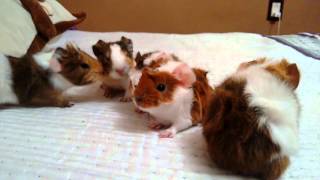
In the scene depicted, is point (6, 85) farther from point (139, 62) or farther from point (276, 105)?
point (276, 105)

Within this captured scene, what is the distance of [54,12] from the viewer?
175cm

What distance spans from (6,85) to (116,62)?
341mm

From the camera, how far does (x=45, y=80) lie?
1.05 m

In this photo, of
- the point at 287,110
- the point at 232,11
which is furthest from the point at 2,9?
the point at 232,11

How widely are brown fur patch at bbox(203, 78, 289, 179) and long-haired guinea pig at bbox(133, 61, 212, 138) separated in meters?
0.16

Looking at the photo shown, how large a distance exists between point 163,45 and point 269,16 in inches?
45.6

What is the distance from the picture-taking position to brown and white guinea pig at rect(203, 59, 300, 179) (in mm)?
640

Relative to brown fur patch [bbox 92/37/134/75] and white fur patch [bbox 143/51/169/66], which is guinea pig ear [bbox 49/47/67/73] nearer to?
brown fur patch [bbox 92/37/134/75]

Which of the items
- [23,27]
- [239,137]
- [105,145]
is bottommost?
[105,145]

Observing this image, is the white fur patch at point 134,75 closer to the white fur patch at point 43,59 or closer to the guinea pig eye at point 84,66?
the guinea pig eye at point 84,66

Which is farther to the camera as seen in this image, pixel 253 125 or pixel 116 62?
pixel 116 62

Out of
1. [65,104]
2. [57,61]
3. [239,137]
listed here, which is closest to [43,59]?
[57,61]

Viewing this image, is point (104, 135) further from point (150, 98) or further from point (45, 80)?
point (45, 80)

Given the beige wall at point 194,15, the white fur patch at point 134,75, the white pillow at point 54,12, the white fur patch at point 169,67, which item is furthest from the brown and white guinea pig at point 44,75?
the beige wall at point 194,15
